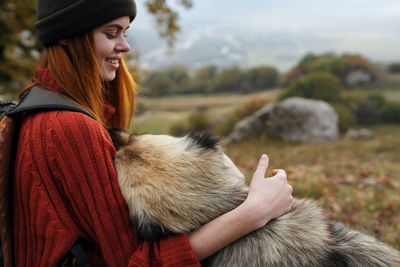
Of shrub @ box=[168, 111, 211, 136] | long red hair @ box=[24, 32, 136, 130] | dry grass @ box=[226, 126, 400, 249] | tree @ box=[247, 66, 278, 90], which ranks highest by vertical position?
long red hair @ box=[24, 32, 136, 130]

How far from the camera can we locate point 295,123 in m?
12.7

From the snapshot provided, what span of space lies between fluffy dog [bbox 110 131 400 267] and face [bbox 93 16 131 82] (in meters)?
0.60

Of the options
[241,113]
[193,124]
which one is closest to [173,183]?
[241,113]

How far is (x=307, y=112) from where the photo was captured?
42.8 ft

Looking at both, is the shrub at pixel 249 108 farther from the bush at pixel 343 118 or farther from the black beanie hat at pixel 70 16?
the black beanie hat at pixel 70 16

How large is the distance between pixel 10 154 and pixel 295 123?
12544 mm

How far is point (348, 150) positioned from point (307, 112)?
3.53 meters

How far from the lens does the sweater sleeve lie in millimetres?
1289

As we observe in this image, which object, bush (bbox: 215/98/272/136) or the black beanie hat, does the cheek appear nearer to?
the black beanie hat

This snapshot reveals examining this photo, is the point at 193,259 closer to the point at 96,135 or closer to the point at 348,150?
the point at 96,135

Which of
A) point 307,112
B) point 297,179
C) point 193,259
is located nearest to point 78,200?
point 193,259

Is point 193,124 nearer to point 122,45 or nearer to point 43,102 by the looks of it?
point 122,45

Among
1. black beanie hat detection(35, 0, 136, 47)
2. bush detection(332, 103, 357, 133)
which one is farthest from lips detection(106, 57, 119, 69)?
bush detection(332, 103, 357, 133)

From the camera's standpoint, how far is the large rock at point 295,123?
41.3ft
